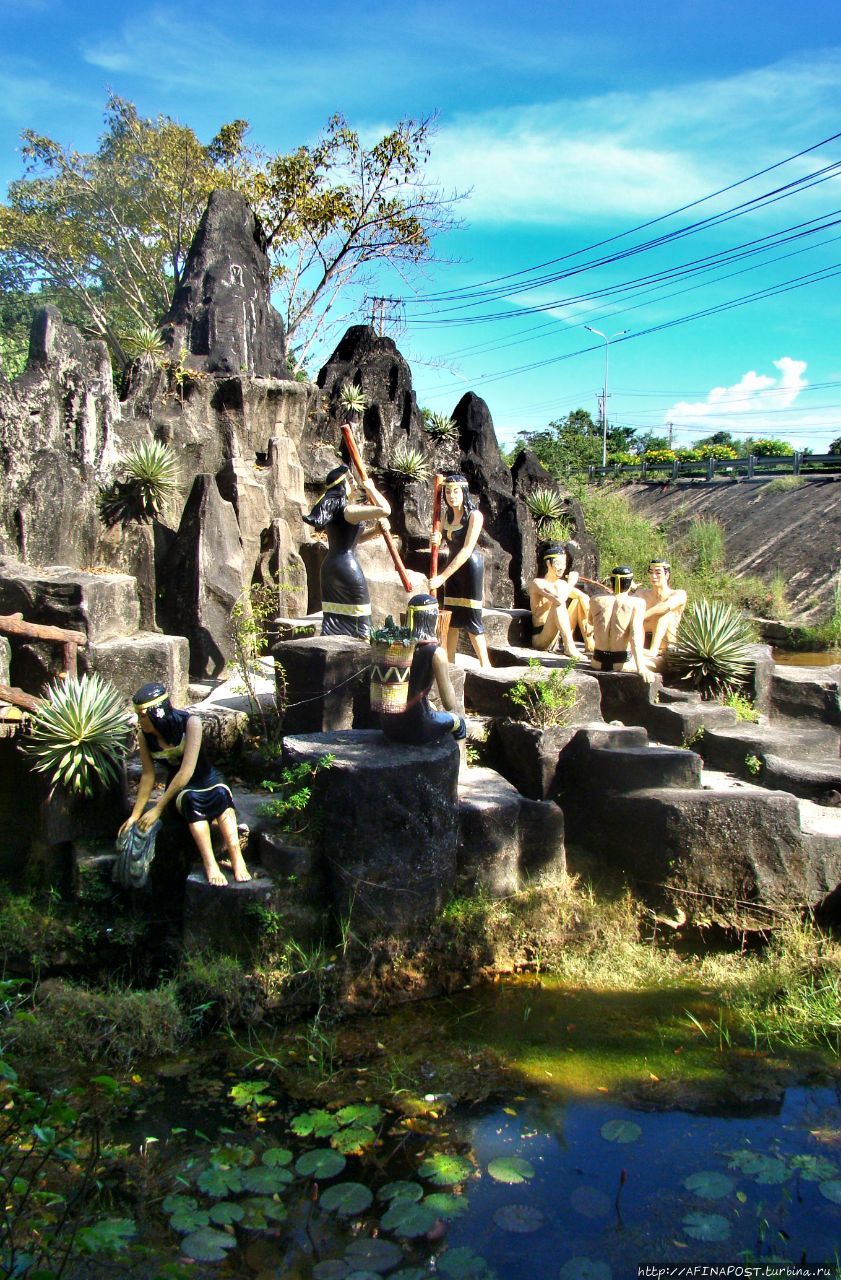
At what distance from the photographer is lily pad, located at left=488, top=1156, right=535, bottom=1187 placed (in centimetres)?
395

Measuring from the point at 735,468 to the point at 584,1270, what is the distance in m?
24.8

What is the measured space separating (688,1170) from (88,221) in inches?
960

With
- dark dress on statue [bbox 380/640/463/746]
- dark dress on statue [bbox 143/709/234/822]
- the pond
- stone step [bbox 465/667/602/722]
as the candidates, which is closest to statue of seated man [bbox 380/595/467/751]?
dark dress on statue [bbox 380/640/463/746]

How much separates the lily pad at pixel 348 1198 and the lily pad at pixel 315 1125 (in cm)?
42

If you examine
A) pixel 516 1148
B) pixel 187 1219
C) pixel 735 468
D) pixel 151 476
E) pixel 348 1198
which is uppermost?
pixel 735 468

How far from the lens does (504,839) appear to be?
6.50m

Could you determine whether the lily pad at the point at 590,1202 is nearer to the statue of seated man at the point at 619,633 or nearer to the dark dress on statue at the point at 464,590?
the statue of seated man at the point at 619,633

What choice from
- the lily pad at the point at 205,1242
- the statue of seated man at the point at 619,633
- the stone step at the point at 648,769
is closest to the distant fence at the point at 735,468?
the statue of seated man at the point at 619,633

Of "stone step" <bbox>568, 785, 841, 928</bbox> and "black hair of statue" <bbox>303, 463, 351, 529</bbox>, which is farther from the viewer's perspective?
"black hair of statue" <bbox>303, 463, 351, 529</bbox>

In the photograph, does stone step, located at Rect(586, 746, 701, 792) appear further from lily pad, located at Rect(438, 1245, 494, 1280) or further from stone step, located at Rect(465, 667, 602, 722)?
lily pad, located at Rect(438, 1245, 494, 1280)

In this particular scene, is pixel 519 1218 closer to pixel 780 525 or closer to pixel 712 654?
pixel 712 654

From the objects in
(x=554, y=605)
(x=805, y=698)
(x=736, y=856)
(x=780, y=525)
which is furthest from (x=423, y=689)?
(x=780, y=525)

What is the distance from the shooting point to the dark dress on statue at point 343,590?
7594 millimetres

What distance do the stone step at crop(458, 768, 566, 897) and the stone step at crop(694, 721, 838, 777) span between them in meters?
1.85
